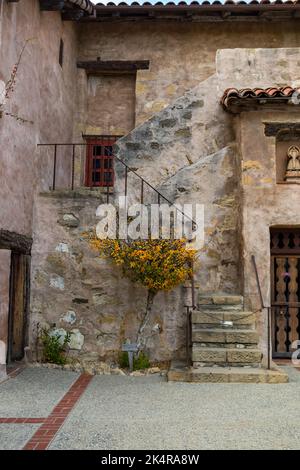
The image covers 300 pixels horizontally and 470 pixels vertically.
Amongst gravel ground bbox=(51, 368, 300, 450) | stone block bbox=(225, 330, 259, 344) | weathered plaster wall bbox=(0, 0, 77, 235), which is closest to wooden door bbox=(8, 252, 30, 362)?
weathered plaster wall bbox=(0, 0, 77, 235)

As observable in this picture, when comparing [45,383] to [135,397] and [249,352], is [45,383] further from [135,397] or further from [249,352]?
[249,352]

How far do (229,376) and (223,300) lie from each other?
1.57 m

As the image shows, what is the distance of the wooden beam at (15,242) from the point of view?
22.1 feet

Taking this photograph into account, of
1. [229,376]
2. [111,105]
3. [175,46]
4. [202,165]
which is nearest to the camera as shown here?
[229,376]

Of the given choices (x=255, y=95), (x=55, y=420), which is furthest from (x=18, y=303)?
(x=255, y=95)

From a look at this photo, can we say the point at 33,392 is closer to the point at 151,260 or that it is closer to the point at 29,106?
the point at 151,260

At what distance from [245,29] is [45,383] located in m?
9.40

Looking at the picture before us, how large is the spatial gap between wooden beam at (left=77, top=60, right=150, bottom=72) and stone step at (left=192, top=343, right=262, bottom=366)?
748 centimetres

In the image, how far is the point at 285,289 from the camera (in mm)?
8336

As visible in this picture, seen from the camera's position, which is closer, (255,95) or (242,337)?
(242,337)

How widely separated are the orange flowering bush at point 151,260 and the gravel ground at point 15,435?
3.09 m

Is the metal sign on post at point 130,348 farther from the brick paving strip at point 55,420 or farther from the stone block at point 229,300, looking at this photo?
the stone block at point 229,300

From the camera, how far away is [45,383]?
6.54m

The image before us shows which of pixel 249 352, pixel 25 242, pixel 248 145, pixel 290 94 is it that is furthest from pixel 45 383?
pixel 290 94
